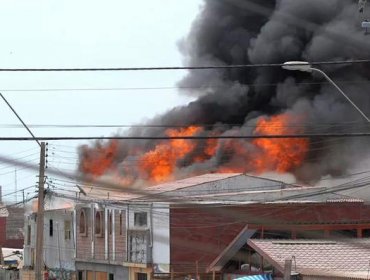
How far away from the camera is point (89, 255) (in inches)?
1449

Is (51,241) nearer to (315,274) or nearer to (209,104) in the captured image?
(209,104)

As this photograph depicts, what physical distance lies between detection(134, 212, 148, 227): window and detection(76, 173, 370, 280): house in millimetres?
43

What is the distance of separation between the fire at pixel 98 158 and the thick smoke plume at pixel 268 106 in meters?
0.07

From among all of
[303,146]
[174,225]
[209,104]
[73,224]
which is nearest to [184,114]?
[209,104]

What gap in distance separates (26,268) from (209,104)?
55.3 ft

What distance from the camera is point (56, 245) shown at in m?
42.5

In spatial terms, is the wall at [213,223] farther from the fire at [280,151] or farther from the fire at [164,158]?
the fire at [164,158]

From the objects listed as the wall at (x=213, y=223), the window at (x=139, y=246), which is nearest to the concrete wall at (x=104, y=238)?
the window at (x=139, y=246)

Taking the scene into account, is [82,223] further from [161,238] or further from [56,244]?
[161,238]

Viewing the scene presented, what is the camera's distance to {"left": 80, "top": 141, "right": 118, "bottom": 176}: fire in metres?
45.6

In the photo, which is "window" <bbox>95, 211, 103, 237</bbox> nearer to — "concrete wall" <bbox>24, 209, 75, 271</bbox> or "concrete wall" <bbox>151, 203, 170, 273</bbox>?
"concrete wall" <bbox>24, 209, 75, 271</bbox>

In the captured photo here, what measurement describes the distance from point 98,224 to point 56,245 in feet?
24.0

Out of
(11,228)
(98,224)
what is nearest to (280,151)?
(98,224)

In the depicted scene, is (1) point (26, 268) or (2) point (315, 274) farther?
(1) point (26, 268)
